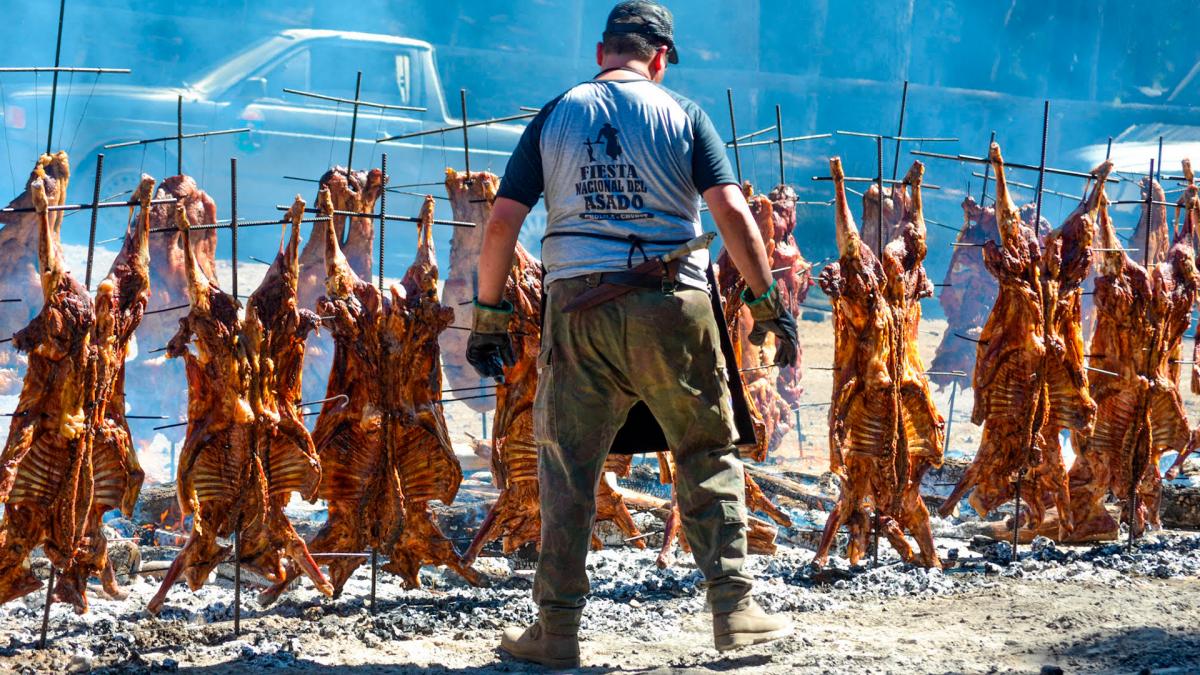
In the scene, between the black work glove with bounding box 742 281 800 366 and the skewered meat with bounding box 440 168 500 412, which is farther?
the skewered meat with bounding box 440 168 500 412

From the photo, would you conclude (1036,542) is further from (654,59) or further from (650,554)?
(654,59)

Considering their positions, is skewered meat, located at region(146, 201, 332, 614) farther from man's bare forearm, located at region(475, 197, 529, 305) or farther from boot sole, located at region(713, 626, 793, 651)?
boot sole, located at region(713, 626, 793, 651)

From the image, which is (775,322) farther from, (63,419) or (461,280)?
(461,280)

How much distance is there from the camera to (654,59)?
532 centimetres

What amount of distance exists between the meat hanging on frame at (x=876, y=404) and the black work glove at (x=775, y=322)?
2.03 meters

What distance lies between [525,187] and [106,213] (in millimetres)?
16367

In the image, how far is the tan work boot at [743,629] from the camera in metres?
5.10

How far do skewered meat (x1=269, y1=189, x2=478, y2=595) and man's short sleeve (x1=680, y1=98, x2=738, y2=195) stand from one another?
6.51ft

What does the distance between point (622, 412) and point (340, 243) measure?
627 cm

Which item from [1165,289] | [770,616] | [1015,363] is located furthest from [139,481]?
[1165,289]

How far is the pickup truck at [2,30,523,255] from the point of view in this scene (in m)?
18.1

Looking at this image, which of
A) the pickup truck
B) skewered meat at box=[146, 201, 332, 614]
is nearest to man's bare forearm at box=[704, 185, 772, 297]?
skewered meat at box=[146, 201, 332, 614]

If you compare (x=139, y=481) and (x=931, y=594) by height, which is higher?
(x=139, y=481)

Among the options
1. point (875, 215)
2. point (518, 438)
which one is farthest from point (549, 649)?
point (875, 215)
